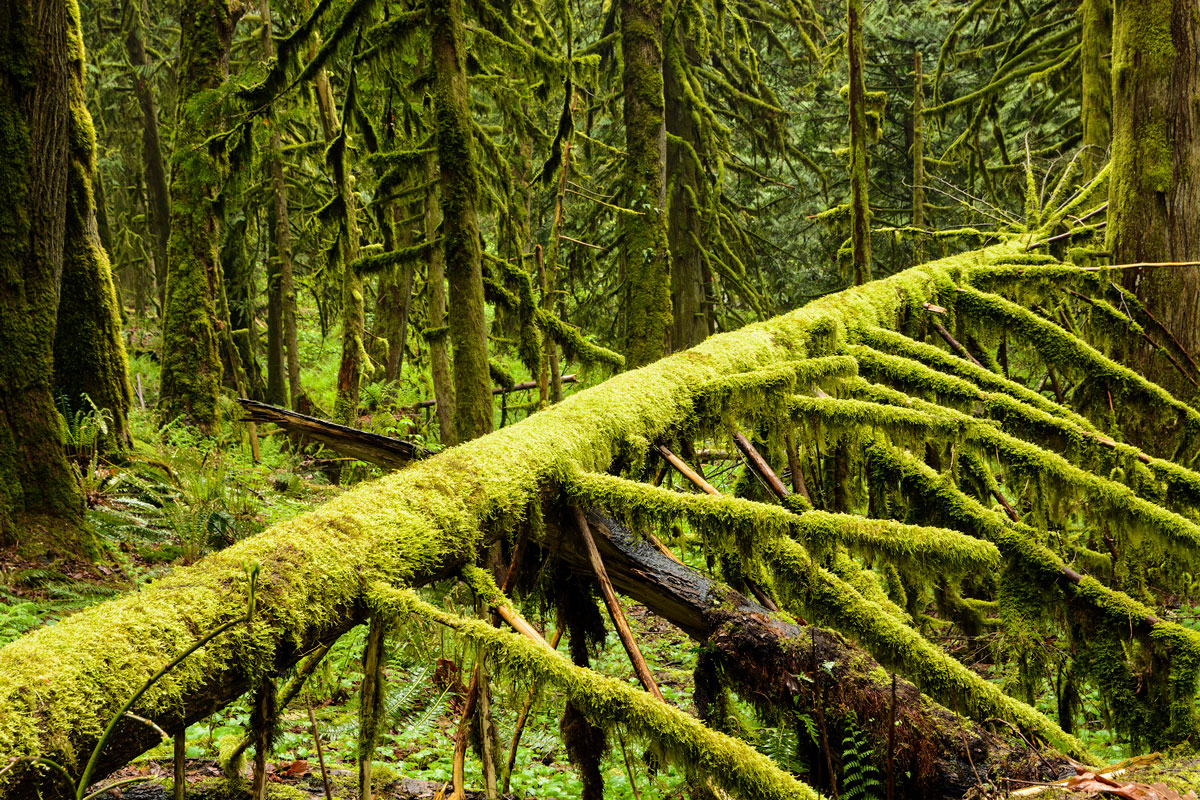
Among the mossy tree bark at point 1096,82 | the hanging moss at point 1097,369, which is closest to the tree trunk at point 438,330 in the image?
the hanging moss at point 1097,369

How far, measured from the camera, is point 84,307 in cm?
702

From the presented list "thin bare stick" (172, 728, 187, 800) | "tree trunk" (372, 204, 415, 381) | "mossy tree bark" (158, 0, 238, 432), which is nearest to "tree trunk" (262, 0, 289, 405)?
"mossy tree bark" (158, 0, 238, 432)

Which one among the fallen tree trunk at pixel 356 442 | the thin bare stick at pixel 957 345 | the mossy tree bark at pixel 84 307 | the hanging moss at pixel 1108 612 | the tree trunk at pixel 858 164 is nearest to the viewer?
the hanging moss at pixel 1108 612

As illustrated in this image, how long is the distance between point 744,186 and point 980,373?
16736 mm

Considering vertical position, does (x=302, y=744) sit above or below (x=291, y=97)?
below

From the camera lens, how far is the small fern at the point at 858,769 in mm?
1882

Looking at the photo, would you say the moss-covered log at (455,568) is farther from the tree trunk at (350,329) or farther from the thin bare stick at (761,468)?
the tree trunk at (350,329)

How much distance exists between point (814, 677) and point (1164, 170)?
16.4 ft

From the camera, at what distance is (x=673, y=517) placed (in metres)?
2.10

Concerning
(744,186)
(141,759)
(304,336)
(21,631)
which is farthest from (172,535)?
(304,336)

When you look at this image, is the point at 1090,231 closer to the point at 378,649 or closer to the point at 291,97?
the point at 378,649

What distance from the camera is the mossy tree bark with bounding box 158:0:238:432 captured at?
9.05 m

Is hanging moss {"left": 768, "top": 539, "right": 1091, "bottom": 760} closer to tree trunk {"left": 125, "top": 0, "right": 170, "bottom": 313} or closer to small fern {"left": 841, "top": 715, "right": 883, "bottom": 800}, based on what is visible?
small fern {"left": 841, "top": 715, "right": 883, "bottom": 800}

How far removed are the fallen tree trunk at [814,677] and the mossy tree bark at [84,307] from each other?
6.53 m
